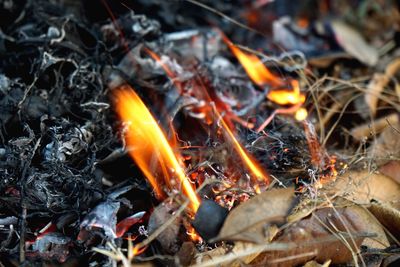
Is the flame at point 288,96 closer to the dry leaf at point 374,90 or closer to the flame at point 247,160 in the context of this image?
the dry leaf at point 374,90

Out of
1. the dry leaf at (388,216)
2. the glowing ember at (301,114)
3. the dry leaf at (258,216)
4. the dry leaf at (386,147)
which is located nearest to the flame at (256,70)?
the glowing ember at (301,114)

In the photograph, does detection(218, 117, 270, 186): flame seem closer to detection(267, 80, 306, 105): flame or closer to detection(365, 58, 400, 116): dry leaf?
detection(267, 80, 306, 105): flame

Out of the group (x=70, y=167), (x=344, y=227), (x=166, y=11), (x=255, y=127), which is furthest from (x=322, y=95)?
(x=70, y=167)

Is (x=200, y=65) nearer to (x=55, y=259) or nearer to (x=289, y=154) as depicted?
(x=289, y=154)

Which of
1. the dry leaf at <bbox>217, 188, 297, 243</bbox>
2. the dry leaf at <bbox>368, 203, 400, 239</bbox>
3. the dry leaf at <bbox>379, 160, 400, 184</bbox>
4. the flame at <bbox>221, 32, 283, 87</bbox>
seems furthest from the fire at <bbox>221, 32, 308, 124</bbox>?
the dry leaf at <bbox>217, 188, 297, 243</bbox>

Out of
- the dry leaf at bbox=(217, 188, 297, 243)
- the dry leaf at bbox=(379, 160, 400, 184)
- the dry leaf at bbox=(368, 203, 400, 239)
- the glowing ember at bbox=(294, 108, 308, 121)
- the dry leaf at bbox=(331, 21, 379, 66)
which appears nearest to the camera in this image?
the dry leaf at bbox=(217, 188, 297, 243)

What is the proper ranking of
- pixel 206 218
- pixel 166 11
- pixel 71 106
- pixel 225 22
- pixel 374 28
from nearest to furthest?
pixel 206 218 → pixel 71 106 → pixel 166 11 → pixel 225 22 → pixel 374 28
